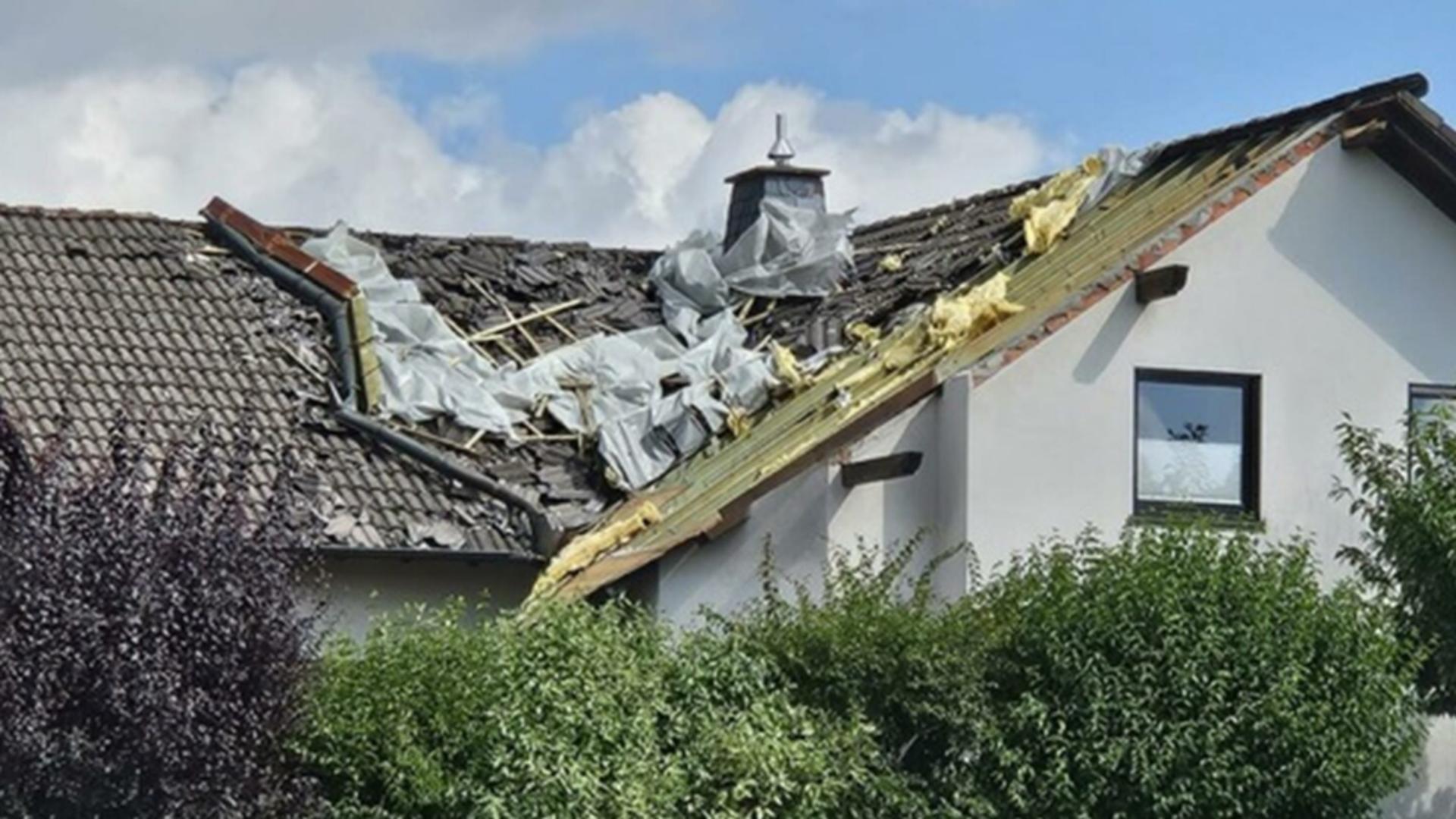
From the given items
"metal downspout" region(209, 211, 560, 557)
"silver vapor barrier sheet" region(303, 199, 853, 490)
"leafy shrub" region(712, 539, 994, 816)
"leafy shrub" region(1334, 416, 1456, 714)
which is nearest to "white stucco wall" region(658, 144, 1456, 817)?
"metal downspout" region(209, 211, 560, 557)

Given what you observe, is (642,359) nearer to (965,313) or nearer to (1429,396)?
(965,313)

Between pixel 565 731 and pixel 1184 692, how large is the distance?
3.90 m

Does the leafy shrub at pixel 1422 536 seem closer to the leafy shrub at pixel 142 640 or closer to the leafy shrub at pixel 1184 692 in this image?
the leafy shrub at pixel 1184 692

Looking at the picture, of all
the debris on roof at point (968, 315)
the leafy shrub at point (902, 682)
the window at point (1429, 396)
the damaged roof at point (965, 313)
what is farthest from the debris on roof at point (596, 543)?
the window at point (1429, 396)

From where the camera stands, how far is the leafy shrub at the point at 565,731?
16.5m

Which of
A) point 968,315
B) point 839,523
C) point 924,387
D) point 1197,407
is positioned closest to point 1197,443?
point 1197,407


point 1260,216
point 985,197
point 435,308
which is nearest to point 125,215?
point 435,308

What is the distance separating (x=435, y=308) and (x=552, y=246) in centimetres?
210

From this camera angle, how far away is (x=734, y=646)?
1769 centimetres

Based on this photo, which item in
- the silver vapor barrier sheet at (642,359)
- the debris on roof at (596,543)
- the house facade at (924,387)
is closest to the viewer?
the debris on roof at (596,543)

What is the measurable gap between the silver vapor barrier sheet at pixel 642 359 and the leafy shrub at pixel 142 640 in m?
5.42

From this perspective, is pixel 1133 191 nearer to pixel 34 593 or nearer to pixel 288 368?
pixel 288 368

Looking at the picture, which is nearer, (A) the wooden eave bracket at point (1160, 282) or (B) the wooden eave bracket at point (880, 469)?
(B) the wooden eave bracket at point (880, 469)

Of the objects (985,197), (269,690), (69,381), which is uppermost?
(985,197)
